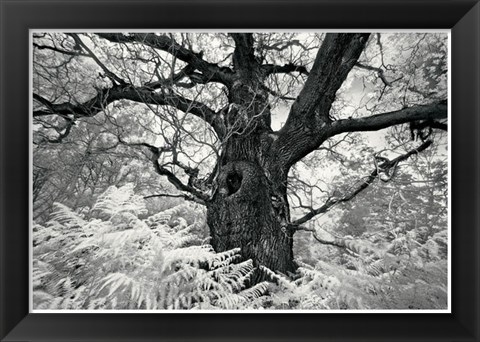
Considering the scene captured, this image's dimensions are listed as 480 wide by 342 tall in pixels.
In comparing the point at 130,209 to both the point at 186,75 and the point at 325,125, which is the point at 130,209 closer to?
the point at 186,75

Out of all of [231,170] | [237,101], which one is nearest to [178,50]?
[237,101]

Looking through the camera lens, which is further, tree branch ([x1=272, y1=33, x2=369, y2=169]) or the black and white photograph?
tree branch ([x1=272, y1=33, x2=369, y2=169])

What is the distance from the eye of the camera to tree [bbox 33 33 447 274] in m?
1.28

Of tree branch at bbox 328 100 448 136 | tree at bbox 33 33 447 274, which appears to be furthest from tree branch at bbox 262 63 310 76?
tree branch at bbox 328 100 448 136

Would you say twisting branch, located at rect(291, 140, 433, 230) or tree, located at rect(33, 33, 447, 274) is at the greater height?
tree, located at rect(33, 33, 447, 274)

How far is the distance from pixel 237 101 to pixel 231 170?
1.11 ft

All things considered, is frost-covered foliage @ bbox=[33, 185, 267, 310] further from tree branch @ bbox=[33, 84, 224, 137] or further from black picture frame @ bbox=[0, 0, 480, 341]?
tree branch @ bbox=[33, 84, 224, 137]

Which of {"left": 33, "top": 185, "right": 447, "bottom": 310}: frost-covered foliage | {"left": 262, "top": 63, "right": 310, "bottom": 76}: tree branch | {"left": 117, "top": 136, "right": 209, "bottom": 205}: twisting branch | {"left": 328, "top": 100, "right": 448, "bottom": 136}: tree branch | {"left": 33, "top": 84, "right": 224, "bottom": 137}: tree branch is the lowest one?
{"left": 33, "top": 185, "right": 447, "bottom": 310}: frost-covered foliage

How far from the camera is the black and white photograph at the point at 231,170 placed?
49.0 inches
